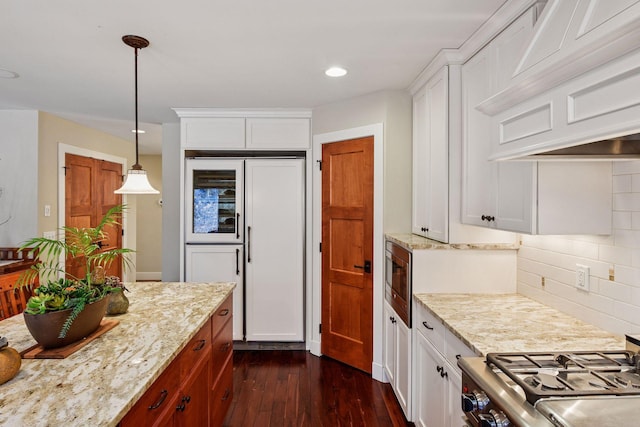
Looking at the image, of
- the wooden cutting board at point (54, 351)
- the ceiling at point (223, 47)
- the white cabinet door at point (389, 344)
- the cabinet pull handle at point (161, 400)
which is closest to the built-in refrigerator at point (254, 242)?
the ceiling at point (223, 47)

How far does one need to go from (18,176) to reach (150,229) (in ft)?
9.89

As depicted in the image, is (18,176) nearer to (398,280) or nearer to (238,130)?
(238,130)

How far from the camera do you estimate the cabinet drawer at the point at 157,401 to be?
113cm

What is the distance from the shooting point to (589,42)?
92cm

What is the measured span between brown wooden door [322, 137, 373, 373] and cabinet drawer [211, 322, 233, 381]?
1.17 meters

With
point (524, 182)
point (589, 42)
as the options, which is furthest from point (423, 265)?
point (589, 42)

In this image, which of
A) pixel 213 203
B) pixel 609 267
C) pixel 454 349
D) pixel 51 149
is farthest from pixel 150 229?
pixel 609 267

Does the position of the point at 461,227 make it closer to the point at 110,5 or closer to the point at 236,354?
the point at 110,5

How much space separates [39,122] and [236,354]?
321cm

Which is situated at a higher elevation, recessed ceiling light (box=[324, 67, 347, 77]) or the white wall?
recessed ceiling light (box=[324, 67, 347, 77])

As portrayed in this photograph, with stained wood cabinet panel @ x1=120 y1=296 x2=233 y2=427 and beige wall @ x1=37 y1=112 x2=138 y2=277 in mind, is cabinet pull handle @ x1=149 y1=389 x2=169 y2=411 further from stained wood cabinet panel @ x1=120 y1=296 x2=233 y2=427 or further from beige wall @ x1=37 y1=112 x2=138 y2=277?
beige wall @ x1=37 y1=112 x2=138 y2=277

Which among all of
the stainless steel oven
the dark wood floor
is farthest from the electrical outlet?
the dark wood floor

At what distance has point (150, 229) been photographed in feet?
22.3

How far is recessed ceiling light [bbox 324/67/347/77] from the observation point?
2.61 m
